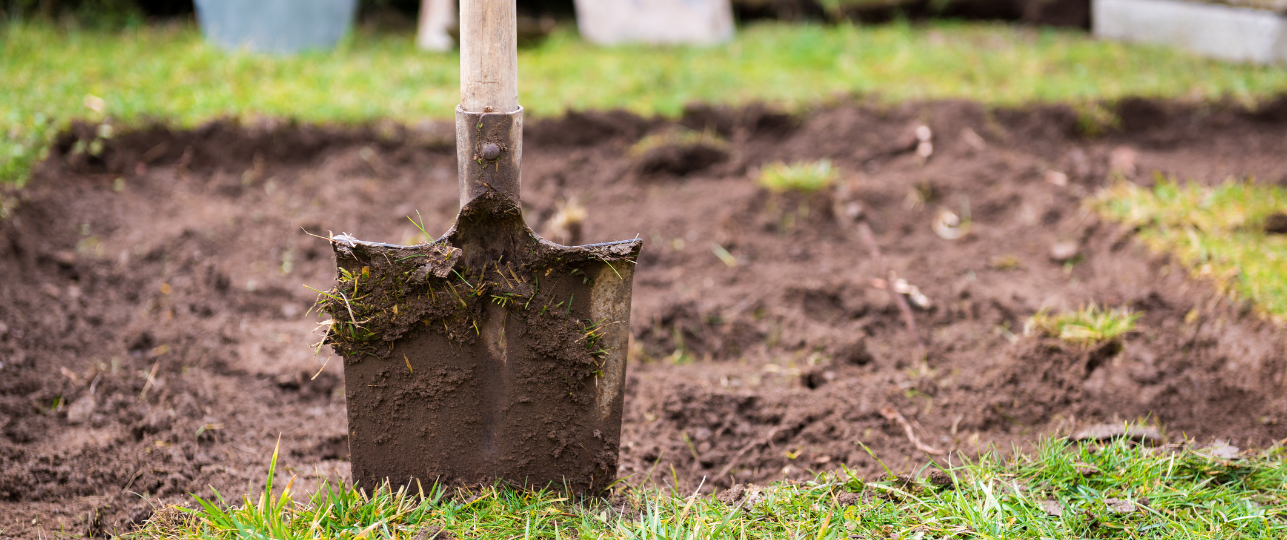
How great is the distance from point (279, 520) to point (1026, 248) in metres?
2.69

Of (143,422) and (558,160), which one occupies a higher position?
(558,160)

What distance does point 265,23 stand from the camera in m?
4.77

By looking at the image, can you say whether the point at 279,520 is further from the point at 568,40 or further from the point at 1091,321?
the point at 568,40

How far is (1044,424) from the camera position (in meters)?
2.05

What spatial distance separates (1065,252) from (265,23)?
432cm

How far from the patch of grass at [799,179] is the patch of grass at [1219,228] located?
101 centimetres

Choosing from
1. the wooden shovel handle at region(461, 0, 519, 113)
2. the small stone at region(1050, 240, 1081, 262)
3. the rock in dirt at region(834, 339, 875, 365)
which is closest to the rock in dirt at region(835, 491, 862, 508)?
the rock in dirt at region(834, 339, 875, 365)

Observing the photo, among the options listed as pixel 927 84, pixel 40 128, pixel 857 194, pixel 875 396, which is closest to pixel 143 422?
pixel 875 396

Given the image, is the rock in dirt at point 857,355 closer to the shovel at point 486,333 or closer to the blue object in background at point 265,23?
the shovel at point 486,333

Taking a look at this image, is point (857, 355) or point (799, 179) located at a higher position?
point (799, 179)

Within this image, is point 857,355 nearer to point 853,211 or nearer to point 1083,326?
point 1083,326

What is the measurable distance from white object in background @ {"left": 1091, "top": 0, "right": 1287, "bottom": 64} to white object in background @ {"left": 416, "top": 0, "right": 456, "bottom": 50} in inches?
168

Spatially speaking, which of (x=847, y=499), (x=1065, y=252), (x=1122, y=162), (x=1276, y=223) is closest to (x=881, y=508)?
(x=847, y=499)

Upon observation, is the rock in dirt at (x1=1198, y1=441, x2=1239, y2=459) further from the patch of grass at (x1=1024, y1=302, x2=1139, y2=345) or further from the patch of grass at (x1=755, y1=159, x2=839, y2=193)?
the patch of grass at (x1=755, y1=159, x2=839, y2=193)
